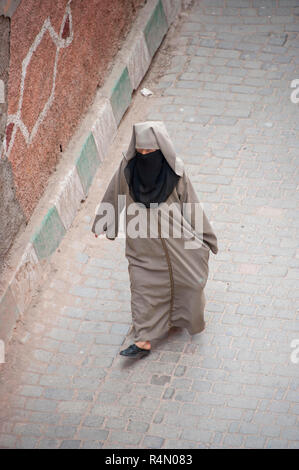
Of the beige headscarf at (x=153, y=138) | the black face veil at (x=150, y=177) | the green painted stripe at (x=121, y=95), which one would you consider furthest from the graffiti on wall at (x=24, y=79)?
the beige headscarf at (x=153, y=138)

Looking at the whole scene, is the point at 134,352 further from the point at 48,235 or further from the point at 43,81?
the point at 43,81

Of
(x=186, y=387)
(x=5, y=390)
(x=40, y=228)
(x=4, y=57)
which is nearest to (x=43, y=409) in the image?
(x=5, y=390)

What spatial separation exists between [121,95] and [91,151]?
921 mm

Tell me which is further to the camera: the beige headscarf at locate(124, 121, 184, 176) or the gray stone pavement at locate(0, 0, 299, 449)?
the gray stone pavement at locate(0, 0, 299, 449)

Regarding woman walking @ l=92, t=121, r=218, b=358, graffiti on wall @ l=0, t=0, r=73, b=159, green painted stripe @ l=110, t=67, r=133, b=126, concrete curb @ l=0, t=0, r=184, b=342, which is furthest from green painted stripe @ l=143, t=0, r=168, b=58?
woman walking @ l=92, t=121, r=218, b=358

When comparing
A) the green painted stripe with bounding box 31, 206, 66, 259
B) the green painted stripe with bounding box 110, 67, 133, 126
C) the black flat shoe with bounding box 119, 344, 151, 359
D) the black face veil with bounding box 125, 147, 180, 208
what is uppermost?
the green painted stripe with bounding box 110, 67, 133, 126

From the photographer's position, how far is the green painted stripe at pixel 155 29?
9.52m

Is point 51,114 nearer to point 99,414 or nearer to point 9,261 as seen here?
point 9,261

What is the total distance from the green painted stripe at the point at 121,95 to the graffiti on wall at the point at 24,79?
0.99m

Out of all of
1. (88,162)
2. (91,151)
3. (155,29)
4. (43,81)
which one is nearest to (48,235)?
(88,162)

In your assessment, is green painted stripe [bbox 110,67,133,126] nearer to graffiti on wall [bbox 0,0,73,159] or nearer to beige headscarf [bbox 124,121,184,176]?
graffiti on wall [bbox 0,0,73,159]

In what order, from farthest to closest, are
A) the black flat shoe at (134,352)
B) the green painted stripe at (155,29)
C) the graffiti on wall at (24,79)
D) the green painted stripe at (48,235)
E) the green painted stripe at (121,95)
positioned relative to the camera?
1. the green painted stripe at (155,29)
2. the green painted stripe at (121,95)
3. the green painted stripe at (48,235)
4. the graffiti on wall at (24,79)
5. the black flat shoe at (134,352)

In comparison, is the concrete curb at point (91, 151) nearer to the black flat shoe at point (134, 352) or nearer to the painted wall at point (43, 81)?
the painted wall at point (43, 81)

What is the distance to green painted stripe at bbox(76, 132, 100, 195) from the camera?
26.9ft
